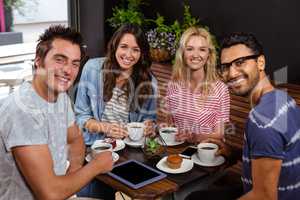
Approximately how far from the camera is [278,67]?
320 centimetres

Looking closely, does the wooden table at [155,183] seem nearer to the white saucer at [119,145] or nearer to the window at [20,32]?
the white saucer at [119,145]

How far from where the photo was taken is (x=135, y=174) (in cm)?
181

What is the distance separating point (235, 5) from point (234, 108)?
895mm

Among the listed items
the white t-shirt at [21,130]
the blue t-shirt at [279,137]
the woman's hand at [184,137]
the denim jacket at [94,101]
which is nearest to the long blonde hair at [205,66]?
the denim jacket at [94,101]

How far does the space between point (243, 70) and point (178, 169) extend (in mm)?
545

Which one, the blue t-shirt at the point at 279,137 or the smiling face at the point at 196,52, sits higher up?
the smiling face at the point at 196,52

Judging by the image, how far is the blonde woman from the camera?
255cm

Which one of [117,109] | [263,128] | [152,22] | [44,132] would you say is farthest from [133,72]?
[152,22]

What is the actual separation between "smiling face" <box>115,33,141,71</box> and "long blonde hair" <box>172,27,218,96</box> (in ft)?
1.05

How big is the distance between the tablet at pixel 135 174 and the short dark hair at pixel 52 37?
0.58 meters

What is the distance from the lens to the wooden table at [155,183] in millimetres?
1670

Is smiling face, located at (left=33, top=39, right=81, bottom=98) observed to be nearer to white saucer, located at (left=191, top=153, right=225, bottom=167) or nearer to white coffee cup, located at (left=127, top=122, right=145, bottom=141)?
white coffee cup, located at (left=127, top=122, right=145, bottom=141)

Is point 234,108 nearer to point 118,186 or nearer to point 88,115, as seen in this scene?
point 88,115

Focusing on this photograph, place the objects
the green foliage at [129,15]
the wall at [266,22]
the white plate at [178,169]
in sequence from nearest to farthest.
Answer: the white plate at [178,169] < the wall at [266,22] < the green foliage at [129,15]
